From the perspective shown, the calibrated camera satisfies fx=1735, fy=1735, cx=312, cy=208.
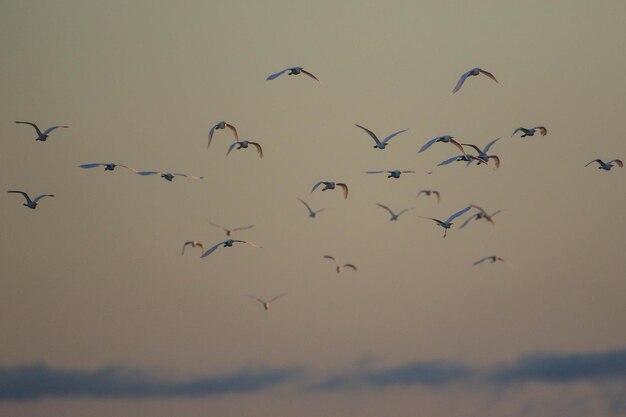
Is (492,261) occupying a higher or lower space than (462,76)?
lower

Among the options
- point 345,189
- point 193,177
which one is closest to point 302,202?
point 345,189

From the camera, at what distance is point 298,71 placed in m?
155

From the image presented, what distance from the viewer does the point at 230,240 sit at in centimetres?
17388

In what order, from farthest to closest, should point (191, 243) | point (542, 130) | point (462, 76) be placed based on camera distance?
point (191, 243), point (542, 130), point (462, 76)

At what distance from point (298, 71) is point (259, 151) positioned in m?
10.4

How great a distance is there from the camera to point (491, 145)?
6668 inches

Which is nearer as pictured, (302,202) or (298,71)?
(298,71)

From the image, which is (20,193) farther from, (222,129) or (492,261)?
(492,261)

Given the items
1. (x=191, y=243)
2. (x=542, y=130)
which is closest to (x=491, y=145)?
(x=542, y=130)

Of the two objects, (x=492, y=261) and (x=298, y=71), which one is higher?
(x=298, y=71)

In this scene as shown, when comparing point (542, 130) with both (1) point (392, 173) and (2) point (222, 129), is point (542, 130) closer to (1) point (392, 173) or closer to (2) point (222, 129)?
(1) point (392, 173)

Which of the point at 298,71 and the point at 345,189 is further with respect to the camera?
the point at 345,189

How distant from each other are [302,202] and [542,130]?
25822mm

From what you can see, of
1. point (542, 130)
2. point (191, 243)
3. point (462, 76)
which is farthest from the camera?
point (191, 243)
